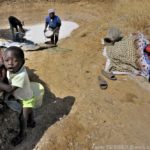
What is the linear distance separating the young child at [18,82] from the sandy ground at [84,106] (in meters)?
0.57

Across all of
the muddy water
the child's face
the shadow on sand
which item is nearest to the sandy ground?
the shadow on sand

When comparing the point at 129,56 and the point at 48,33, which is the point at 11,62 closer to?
the point at 129,56

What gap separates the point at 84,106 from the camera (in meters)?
7.08

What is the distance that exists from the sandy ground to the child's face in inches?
46.8

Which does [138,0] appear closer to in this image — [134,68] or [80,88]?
[134,68]

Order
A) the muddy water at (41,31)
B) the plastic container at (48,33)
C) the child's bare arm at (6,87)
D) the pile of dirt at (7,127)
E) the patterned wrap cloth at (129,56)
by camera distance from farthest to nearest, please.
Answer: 1. the muddy water at (41,31)
2. the plastic container at (48,33)
3. the patterned wrap cloth at (129,56)
4. the pile of dirt at (7,127)
5. the child's bare arm at (6,87)

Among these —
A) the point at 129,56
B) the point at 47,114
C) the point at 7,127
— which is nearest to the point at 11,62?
the point at 7,127

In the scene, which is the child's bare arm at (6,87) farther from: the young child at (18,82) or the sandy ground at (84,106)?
the sandy ground at (84,106)

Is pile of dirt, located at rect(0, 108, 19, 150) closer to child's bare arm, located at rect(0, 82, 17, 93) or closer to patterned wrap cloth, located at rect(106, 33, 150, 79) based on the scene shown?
child's bare arm, located at rect(0, 82, 17, 93)

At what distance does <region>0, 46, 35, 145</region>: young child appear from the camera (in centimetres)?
531

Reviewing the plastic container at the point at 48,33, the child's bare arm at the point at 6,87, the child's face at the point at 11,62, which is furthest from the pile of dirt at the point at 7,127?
the plastic container at the point at 48,33

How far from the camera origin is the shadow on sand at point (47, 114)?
596cm

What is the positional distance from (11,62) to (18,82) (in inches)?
10.8

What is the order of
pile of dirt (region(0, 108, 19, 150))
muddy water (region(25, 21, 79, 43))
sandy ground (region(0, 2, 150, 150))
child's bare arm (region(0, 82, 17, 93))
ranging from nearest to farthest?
child's bare arm (region(0, 82, 17, 93)), pile of dirt (region(0, 108, 19, 150)), sandy ground (region(0, 2, 150, 150)), muddy water (region(25, 21, 79, 43))
